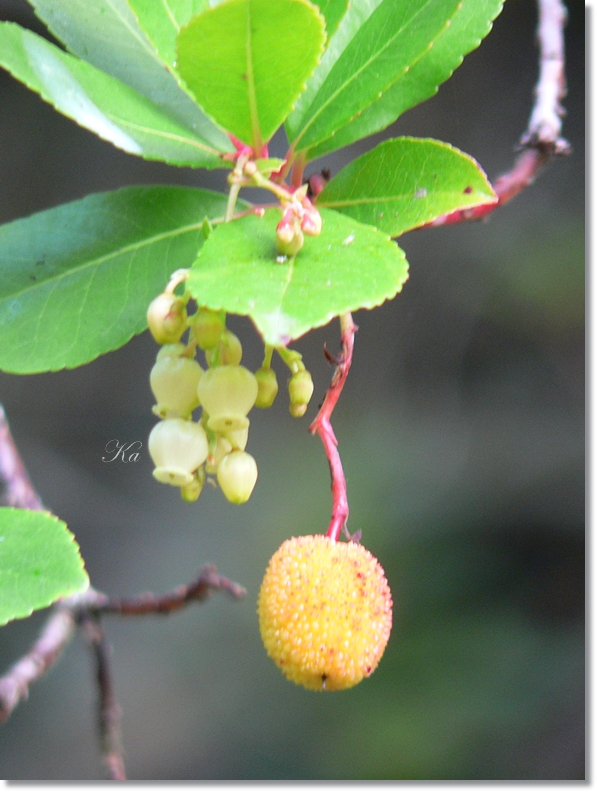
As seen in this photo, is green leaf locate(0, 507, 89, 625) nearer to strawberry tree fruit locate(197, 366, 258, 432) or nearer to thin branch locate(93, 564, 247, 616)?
strawberry tree fruit locate(197, 366, 258, 432)

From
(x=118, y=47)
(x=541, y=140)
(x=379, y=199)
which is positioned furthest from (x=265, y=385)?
(x=541, y=140)

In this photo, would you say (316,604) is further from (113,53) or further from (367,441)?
(367,441)

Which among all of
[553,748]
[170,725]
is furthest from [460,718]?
[170,725]

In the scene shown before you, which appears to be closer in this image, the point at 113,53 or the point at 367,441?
the point at 113,53

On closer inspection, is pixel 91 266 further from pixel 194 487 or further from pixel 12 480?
pixel 12 480

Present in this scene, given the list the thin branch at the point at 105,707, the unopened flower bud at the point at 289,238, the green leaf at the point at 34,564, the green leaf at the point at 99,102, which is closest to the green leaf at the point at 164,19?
the green leaf at the point at 99,102

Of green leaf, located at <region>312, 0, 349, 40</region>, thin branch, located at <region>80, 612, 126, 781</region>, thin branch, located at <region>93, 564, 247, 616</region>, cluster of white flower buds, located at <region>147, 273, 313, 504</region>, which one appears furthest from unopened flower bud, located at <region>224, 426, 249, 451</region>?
thin branch, located at <region>80, 612, 126, 781</region>

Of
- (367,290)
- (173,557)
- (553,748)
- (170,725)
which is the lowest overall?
(553,748)
